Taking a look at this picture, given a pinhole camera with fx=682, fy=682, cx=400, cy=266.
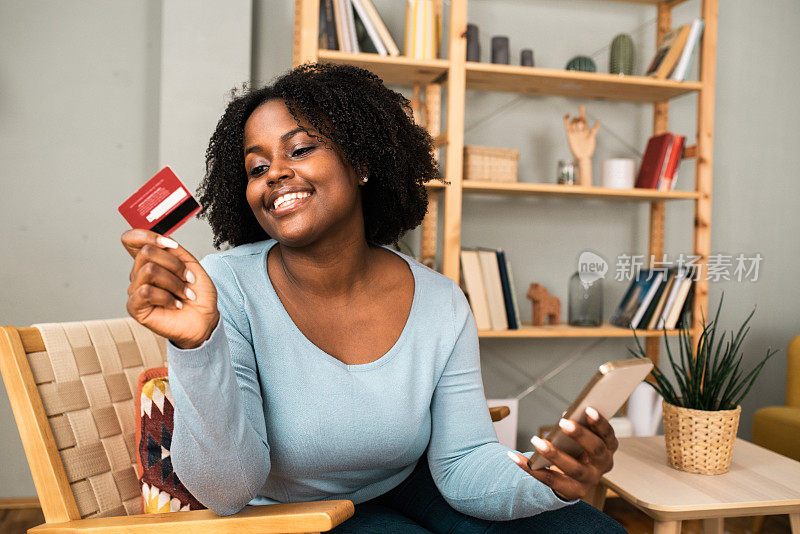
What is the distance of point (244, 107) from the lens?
1.31 metres

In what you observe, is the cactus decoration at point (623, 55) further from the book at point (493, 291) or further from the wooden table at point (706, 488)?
the wooden table at point (706, 488)

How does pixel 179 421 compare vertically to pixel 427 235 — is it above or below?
below

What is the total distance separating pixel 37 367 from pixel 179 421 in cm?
39

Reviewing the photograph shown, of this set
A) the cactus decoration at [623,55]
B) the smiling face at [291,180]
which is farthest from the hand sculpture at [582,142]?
the smiling face at [291,180]

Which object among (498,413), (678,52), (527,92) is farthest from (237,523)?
(678,52)

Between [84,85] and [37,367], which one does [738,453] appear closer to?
[37,367]

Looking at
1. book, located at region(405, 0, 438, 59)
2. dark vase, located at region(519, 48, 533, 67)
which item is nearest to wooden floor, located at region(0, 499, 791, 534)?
dark vase, located at region(519, 48, 533, 67)

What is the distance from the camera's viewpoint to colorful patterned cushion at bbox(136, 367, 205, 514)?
1.18 metres

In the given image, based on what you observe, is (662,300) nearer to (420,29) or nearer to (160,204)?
(420,29)

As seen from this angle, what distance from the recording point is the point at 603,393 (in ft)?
3.10

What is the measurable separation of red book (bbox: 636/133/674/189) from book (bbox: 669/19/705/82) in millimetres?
221

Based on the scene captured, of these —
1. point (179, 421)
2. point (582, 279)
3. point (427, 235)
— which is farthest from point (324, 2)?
point (179, 421)

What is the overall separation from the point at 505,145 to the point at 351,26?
0.83 metres

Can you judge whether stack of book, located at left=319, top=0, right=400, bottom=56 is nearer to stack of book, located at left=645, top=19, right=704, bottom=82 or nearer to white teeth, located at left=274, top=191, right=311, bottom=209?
stack of book, located at left=645, top=19, right=704, bottom=82
